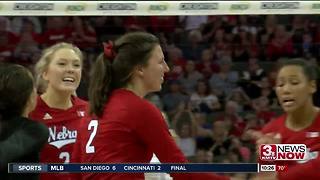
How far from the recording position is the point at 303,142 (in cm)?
355

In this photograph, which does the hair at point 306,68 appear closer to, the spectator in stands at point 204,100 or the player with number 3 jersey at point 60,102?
the player with number 3 jersey at point 60,102

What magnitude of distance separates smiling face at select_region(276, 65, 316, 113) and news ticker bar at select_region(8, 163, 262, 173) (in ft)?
1.29

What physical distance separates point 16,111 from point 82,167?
390mm

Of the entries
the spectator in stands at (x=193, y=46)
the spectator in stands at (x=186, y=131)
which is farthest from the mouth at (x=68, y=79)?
the spectator in stands at (x=193, y=46)

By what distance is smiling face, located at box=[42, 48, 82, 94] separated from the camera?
4203 millimetres

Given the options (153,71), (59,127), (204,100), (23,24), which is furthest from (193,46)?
(153,71)

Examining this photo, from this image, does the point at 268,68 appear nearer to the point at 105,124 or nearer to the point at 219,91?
the point at 219,91

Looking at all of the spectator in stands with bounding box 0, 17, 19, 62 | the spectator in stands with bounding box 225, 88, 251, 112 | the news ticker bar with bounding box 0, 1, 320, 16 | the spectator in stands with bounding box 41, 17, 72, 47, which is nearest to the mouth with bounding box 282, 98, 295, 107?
the news ticker bar with bounding box 0, 1, 320, 16

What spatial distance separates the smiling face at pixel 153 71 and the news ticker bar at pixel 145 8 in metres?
1.88

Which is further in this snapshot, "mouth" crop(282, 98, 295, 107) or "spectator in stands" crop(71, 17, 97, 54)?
"spectator in stands" crop(71, 17, 97, 54)

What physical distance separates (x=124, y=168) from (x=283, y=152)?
0.78m

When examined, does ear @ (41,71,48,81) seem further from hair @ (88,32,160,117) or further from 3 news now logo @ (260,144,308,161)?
3 news now logo @ (260,144,308,161)

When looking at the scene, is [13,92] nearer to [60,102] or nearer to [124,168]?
[124,168]

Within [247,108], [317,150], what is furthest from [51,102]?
[247,108]
